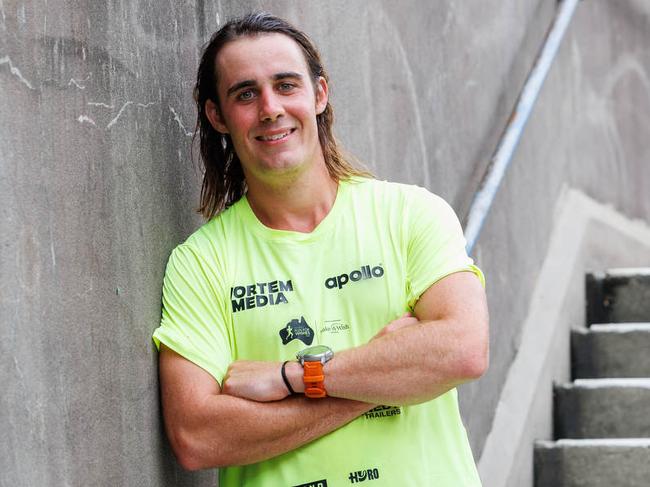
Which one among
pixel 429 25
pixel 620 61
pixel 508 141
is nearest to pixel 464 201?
pixel 508 141

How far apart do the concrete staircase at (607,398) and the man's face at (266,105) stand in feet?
6.81

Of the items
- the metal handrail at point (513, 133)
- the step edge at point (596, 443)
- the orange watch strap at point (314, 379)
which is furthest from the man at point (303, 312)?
the step edge at point (596, 443)

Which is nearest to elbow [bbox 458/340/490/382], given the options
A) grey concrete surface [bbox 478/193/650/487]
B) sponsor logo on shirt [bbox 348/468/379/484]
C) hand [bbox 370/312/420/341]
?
hand [bbox 370/312/420/341]

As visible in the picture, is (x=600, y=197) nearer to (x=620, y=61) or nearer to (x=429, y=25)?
(x=620, y=61)

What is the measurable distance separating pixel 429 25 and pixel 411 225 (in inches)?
72.2

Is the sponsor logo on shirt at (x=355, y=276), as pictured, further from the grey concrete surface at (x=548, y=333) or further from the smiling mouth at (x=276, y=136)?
the grey concrete surface at (x=548, y=333)

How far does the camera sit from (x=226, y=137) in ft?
9.50

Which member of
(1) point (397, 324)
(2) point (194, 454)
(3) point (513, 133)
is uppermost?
(3) point (513, 133)

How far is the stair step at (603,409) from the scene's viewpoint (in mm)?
4645

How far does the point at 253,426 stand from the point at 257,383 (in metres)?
0.08

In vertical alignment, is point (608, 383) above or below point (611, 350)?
below

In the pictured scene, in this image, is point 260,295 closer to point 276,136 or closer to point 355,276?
point 355,276

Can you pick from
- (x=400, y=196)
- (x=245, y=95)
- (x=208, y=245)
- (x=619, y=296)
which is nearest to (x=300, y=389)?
(x=208, y=245)

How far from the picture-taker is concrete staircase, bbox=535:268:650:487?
14.3 feet
